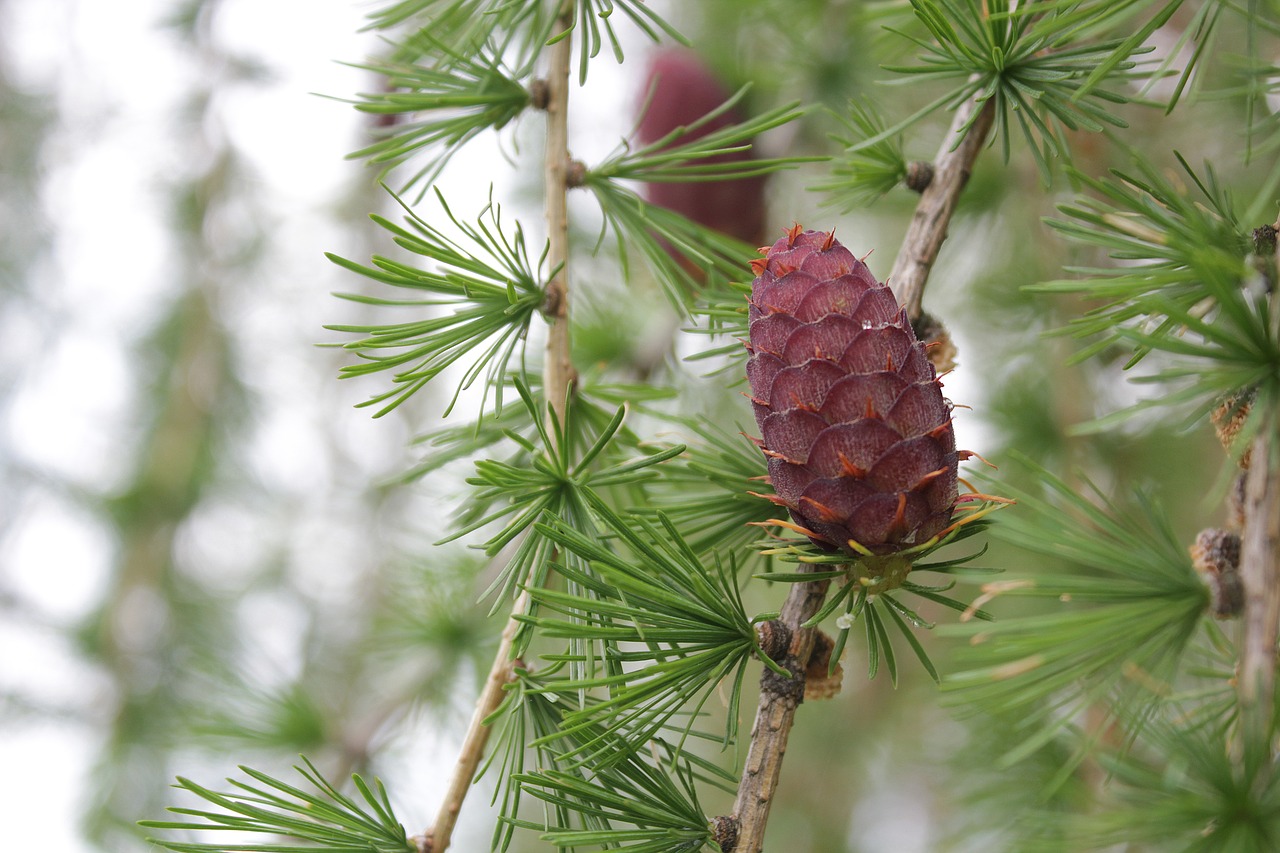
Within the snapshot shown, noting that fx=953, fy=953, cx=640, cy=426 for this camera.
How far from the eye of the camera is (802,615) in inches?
21.1

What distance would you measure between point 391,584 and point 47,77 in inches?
65.9

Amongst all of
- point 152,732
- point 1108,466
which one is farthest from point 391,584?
point 1108,466

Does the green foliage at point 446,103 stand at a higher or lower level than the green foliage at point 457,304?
higher

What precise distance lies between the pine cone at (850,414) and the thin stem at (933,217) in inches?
4.7

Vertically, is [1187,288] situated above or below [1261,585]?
above

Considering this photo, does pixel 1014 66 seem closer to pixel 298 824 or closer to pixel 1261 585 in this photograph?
pixel 1261 585

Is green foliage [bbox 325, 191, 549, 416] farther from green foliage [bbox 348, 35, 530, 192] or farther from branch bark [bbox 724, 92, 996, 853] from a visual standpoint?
branch bark [bbox 724, 92, 996, 853]

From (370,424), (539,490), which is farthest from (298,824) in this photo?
(370,424)

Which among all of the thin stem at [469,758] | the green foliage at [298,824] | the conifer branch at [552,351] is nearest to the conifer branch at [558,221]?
the conifer branch at [552,351]

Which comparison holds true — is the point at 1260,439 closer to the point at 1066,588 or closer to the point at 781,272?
the point at 1066,588

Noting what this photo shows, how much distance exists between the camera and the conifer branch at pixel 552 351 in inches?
22.4

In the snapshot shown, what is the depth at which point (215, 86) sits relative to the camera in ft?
6.19

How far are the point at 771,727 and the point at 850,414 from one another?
6.7 inches

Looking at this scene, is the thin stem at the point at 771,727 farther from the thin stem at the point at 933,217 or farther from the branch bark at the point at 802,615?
the thin stem at the point at 933,217
